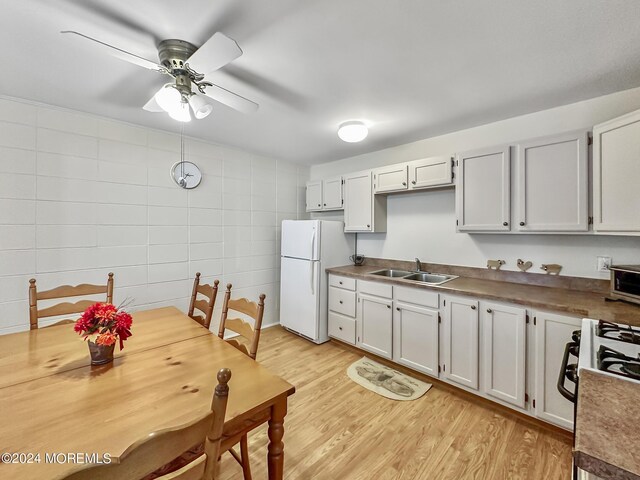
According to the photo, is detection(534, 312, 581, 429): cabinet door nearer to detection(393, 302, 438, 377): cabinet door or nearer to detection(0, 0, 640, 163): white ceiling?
detection(393, 302, 438, 377): cabinet door

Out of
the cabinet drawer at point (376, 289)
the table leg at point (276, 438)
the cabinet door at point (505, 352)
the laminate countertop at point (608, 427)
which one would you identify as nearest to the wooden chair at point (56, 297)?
the table leg at point (276, 438)

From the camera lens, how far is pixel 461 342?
2145 mm

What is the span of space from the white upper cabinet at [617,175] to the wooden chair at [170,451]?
237cm

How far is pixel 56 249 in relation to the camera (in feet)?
7.41

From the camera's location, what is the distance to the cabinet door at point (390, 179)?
9.23 ft

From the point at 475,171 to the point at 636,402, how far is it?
6.43ft

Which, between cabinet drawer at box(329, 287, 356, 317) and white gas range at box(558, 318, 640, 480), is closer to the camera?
white gas range at box(558, 318, 640, 480)

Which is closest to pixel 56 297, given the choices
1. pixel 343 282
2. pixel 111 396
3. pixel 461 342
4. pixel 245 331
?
pixel 111 396

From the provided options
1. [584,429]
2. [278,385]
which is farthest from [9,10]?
[584,429]

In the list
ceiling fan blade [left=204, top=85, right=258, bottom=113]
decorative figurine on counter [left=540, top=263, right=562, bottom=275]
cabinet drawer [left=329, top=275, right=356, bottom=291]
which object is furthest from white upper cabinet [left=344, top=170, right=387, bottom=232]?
ceiling fan blade [left=204, top=85, right=258, bottom=113]

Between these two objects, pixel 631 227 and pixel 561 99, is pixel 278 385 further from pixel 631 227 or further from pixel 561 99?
pixel 561 99

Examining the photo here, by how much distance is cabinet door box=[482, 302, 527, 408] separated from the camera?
1.86m

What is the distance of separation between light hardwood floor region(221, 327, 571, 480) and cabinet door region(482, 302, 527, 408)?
21 cm

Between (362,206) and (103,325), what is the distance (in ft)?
8.62
